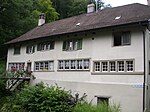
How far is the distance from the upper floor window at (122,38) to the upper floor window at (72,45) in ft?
12.6

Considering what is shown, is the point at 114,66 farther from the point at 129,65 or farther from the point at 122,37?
the point at 122,37

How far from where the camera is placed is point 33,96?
17.8 m

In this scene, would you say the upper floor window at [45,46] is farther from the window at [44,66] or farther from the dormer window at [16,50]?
the dormer window at [16,50]

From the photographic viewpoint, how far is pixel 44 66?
25297mm

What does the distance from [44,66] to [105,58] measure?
7964 millimetres

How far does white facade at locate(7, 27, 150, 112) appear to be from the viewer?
17.6m

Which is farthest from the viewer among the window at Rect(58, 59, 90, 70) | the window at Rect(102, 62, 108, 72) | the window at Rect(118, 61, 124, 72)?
the window at Rect(58, 59, 90, 70)

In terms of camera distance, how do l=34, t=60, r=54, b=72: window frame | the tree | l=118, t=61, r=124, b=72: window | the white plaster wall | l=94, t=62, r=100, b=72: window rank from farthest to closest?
the tree → l=34, t=60, r=54, b=72: window frame → l=94, t=62, r=100, b=72: window → l=118, t=61, r=124, b=72: window → the white plaster wall

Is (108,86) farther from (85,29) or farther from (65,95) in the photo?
(85,29)

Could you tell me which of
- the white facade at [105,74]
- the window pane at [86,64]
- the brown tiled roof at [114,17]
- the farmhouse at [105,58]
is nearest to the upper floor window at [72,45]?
the farmhouse at [105,58]

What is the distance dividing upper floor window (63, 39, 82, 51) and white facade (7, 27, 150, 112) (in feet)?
1.26

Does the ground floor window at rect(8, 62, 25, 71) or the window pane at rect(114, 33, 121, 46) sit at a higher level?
the window pane at rect(114, 33, 121, 46)

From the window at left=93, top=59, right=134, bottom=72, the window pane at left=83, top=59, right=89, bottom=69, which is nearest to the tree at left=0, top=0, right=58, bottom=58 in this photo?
the window pane at left=83, top=59, right=89, bottom=69

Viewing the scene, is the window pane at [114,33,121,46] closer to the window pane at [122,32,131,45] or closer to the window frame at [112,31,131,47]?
the window frame at [112,31,131,47]
